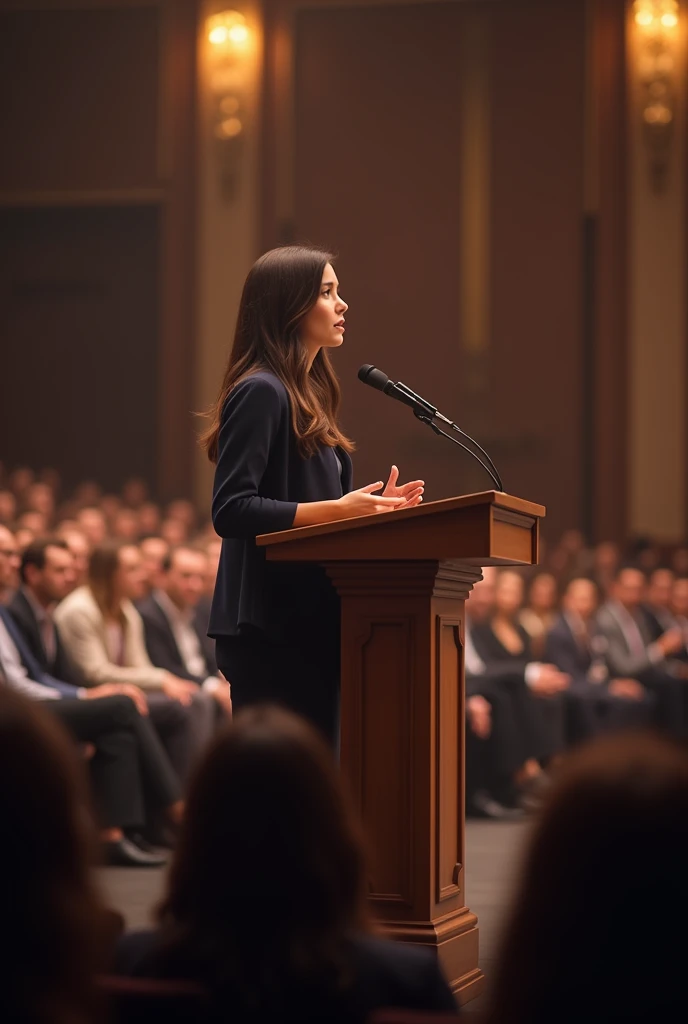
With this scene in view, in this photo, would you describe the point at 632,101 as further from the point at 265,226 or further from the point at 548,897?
the point at 548,897

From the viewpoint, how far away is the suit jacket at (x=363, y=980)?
3.67ft

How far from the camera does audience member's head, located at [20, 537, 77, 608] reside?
16.6ft

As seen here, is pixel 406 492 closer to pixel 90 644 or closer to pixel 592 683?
pixel 90 644

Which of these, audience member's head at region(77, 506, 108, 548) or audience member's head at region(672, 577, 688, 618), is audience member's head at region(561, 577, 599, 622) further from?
audience member's head at region(77, 506, 108, 548)

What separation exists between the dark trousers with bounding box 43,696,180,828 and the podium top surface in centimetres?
257

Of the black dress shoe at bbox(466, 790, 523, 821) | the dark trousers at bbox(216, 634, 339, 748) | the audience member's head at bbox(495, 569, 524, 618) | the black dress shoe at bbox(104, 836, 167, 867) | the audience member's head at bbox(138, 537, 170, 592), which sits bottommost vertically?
the black dress shoe at bbox(466, 790, 523, 821)

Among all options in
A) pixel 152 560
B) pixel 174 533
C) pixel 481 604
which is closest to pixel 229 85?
pixel 174 533

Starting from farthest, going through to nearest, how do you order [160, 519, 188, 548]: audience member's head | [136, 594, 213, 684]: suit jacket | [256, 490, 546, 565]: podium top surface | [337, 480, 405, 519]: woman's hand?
1. [160, 519, 188, 548]: audience member's head
2. [136, 594, 213, 684]: suit jacket
3. [337, 480, 405, 519]: woman's hand
4. [256, 490, 546, 565]: podium top surface

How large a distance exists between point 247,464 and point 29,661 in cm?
266

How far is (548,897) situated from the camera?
3.17ft

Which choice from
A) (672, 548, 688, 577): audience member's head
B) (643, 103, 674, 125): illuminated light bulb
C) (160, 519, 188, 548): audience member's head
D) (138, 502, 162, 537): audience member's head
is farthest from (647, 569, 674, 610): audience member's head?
(643, 103, 674, 125): illuminated light bulb

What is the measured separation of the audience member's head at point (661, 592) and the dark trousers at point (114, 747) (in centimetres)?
505

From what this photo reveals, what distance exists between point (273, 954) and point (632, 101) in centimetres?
1110

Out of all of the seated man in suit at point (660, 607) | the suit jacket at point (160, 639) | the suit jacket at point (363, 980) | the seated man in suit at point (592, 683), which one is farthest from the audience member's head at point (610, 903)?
the seated man in suit at point (660, 607)
